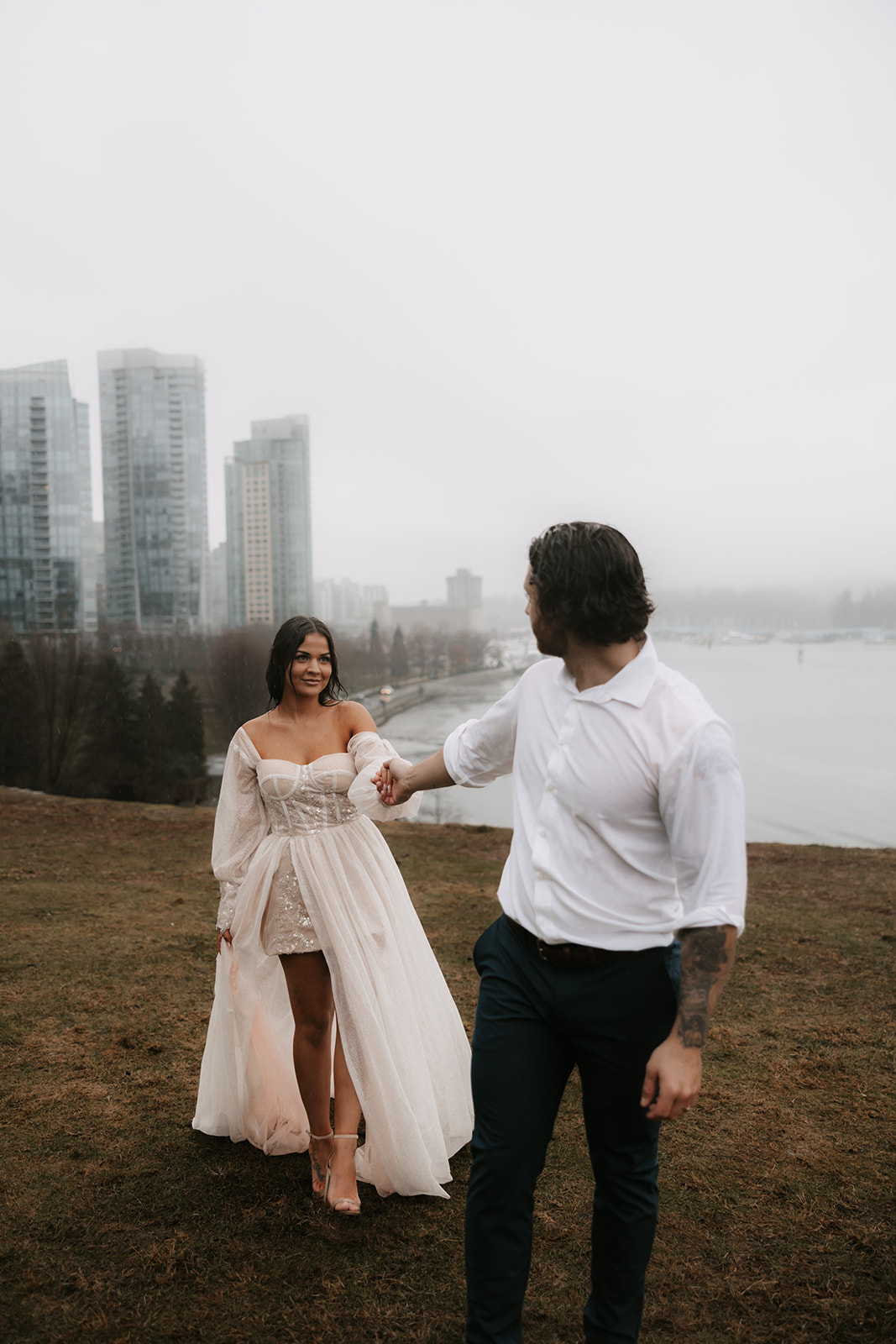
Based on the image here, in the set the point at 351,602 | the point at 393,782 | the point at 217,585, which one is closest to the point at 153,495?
the point at 217,585

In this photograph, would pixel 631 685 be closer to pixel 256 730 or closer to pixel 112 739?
pixel 256 730

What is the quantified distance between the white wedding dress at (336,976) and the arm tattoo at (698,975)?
146 cm

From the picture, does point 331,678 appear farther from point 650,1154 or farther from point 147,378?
point 147,378

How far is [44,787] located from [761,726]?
65.6m

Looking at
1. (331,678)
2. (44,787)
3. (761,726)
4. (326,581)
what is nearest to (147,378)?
(326,581)

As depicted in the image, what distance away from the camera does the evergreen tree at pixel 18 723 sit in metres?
36.8

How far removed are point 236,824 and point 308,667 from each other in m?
0.65

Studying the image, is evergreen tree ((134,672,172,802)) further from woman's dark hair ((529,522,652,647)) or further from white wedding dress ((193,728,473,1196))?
woman's dark hair ((529,522,652,647))

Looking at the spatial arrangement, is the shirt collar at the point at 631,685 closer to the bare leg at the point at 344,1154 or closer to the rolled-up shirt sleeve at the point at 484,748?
the rolled-up shirt sleeve at the point at 484,748

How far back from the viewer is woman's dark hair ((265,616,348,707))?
9.93ft

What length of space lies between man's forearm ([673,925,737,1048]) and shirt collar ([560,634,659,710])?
45 cm

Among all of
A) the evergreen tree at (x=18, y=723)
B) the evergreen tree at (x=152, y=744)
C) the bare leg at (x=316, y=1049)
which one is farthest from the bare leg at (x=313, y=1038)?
the evergreen tree at (x=18, y=723)

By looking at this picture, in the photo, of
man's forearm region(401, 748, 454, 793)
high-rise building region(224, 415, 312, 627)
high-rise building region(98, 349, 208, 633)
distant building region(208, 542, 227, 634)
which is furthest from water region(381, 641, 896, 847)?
man's forearm region(401, 748, 454, 793)

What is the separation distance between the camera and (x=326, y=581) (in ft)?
219
